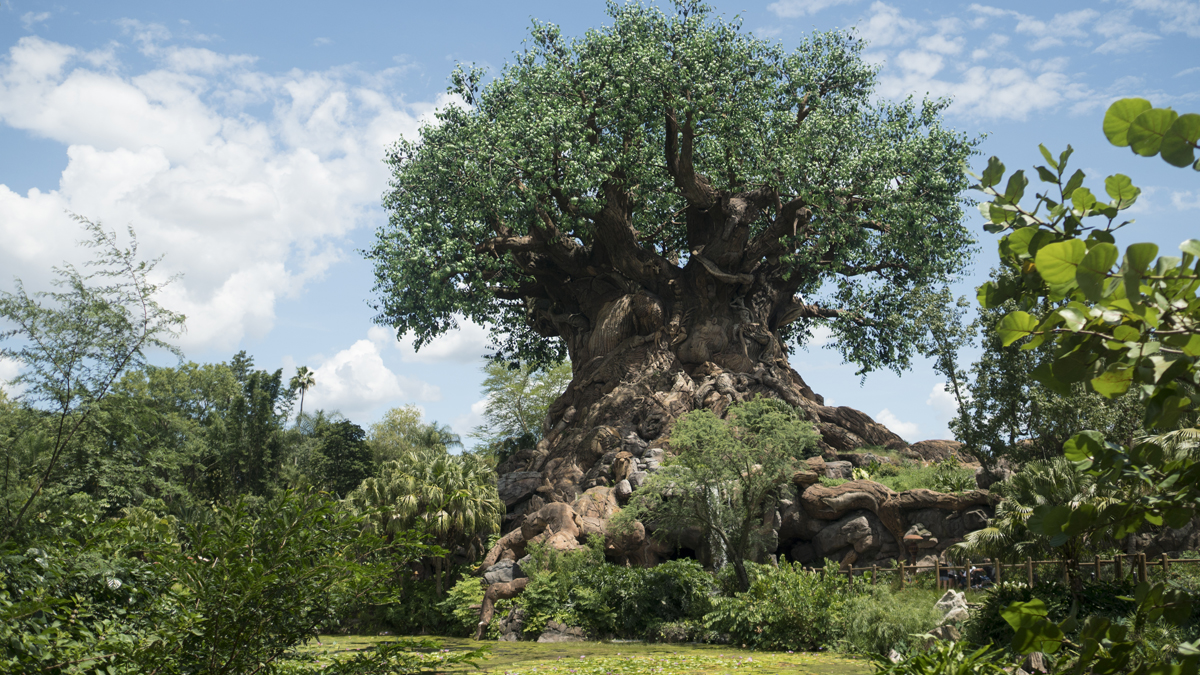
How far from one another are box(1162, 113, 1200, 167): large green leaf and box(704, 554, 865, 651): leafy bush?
14.6 meters

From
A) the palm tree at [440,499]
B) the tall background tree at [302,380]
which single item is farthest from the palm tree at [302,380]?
the palm tree at [440,499]

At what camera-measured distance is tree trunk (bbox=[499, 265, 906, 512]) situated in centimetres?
2475

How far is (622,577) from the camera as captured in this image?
1841 centimetres

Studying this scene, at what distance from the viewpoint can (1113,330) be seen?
142 centimetres

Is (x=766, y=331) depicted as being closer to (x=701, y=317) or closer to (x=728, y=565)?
(x=701, y=317)

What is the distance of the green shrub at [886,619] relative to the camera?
478 inches

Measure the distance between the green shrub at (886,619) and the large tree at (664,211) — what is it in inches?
418

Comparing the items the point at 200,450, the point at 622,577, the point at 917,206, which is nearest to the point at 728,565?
the point at 622,577

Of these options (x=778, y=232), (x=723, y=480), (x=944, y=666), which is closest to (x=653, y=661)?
(x=723, y=480)

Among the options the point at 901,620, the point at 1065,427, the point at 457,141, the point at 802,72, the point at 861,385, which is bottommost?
the point at 901,620

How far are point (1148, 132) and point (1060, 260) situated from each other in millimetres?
339

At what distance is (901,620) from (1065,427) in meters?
8.52

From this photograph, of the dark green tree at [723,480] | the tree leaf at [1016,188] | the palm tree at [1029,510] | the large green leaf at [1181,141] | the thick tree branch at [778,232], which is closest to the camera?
the large green leaf at [1181,141]

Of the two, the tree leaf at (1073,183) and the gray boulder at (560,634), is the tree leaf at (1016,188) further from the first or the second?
the gray boulder at (560,634)
